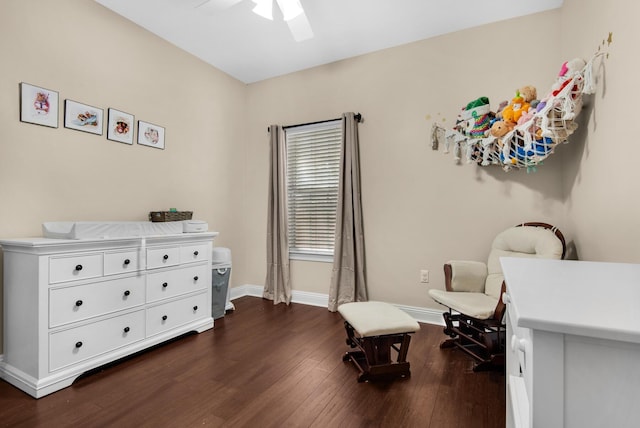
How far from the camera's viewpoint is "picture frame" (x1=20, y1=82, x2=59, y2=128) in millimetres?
2062

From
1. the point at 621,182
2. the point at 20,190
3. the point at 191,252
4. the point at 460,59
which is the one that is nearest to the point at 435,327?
the point at 621,182

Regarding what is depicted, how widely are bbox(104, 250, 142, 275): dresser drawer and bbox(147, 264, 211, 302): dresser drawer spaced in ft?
0.52

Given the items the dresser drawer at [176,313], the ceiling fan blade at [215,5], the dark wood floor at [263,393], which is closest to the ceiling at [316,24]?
the ceiling fan blade at [215,5]

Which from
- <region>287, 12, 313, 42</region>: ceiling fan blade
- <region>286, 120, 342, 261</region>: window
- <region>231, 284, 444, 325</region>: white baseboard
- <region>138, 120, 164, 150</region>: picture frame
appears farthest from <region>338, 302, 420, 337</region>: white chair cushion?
<region>138, 120, 164, 150</region>: picture frame

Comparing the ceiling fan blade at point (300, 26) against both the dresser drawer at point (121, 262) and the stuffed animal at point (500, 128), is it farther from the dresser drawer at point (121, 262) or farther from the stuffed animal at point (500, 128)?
the dresser drawer at point (121, 262)

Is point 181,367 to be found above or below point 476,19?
below

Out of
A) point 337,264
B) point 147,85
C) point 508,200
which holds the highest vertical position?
point 147,85

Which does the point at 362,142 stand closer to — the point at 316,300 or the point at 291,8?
the point at 291,8

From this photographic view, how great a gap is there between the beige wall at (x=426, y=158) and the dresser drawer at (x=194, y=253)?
1.19 meters

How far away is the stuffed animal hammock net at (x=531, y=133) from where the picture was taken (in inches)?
66.5

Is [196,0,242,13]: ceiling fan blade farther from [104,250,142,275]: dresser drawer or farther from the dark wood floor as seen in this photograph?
the dark wood floor

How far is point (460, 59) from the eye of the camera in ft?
9.22

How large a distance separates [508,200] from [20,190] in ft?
12.2

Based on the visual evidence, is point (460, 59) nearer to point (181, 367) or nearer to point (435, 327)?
point (435, 327)
